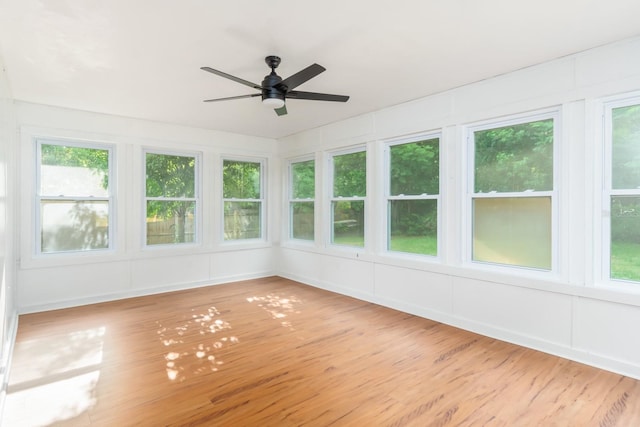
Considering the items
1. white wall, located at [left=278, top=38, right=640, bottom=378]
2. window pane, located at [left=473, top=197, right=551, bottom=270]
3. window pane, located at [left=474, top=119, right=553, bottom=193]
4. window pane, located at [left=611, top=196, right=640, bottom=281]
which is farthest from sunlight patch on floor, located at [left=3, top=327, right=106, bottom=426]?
window pane, located at [left=611, top=196, right=640, bottom=281]

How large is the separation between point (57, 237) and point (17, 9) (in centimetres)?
321

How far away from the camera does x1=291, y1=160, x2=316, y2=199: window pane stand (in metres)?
5.93

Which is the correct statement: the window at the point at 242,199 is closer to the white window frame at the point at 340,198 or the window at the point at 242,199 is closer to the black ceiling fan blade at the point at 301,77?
the white window frame at the point at 340,198

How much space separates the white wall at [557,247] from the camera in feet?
9.05

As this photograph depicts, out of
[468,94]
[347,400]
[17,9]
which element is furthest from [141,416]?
[468,94]

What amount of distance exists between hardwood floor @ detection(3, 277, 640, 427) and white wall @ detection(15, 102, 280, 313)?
56 cm

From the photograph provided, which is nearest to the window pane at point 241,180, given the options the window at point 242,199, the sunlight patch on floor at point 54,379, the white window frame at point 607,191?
the window at point 242,199

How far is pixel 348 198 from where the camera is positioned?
5141 mm

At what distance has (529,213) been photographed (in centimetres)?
334

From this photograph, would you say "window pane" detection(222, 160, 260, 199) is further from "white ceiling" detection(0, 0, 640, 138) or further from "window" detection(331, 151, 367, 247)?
"white ceiling" detection(0, 0, 640, 138)

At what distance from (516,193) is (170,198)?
15.7ft

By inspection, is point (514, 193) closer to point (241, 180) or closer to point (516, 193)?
point (516, 193)

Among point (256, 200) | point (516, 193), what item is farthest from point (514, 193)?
point (256, 200)

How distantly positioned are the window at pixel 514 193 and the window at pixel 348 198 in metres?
1.67
